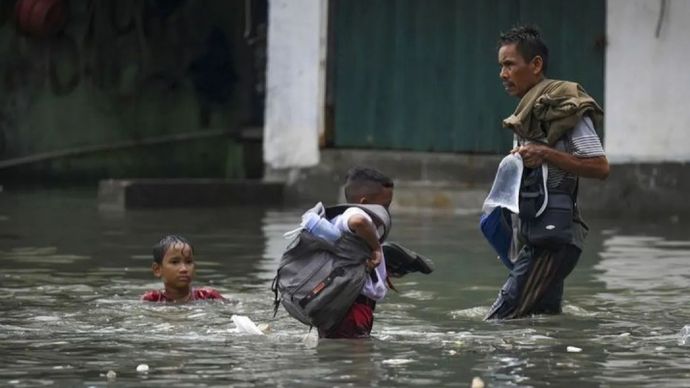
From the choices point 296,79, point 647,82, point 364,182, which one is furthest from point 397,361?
point 296,79

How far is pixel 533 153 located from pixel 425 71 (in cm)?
859

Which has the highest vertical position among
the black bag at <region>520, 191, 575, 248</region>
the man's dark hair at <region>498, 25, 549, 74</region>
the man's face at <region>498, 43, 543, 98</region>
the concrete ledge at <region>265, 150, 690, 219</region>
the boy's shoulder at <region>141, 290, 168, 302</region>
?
the man's dark hair at <region>498, 25, 549, 74</region>

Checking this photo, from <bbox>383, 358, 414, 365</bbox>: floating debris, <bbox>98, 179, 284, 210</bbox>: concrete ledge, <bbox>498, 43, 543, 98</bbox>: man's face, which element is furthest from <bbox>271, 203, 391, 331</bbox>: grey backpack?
<bbox>98, 179, 284, 210</bbox>: concrete ledge

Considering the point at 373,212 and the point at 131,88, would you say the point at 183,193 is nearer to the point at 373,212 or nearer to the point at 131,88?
the point at 131,88

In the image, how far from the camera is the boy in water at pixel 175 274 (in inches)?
390

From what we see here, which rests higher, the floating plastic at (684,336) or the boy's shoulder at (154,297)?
the floating plastic at (684,336)

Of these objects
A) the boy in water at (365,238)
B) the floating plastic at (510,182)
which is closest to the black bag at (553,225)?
the floating plastic at (510,182)

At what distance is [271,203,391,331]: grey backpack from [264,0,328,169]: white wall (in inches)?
361

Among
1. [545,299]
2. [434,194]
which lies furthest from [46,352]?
[434,194]

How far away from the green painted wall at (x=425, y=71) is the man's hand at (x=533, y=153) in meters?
7.99

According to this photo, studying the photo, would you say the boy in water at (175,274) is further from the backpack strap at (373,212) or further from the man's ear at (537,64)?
the man's ear at (537,64)

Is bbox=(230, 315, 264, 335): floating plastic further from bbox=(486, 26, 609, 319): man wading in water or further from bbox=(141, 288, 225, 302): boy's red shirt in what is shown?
bbox=(141, 288, 225, 302): boy's red shirt

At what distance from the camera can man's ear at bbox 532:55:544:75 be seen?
28.2ft

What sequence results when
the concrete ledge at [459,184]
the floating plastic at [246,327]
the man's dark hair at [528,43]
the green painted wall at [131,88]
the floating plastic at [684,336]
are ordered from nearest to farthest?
the floating plastic at [684,336] → the floating plastic at [246,327] → the man's dark hair at [528,43] → the concrete ledge at [459,184] → the green painted wall at [131,88]
